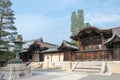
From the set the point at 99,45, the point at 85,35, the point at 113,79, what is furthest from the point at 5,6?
the point at 113,79

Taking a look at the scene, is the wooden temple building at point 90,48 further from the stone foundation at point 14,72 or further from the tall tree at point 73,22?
the tall tree at point 73,22

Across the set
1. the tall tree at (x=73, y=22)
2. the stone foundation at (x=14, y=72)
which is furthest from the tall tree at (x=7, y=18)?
the tall tree at (x=73, y=22)

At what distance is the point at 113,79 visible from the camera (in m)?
13.3

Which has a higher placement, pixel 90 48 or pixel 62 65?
pixel 90 48

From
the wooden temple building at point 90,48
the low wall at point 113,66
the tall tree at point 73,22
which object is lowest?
the low wall at point 113,66

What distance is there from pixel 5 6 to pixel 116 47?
1380 cm

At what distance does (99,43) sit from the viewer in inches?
953

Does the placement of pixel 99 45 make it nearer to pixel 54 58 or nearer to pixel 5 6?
pixel 54 58

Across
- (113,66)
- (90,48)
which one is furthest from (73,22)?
(113,66)

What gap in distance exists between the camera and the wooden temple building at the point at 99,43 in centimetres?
1970

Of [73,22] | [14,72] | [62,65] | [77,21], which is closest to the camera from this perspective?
[14,72]

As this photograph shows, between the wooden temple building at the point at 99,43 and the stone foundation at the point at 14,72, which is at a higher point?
the wooden temple building at the point at 99,43

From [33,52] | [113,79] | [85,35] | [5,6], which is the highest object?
[5,6]

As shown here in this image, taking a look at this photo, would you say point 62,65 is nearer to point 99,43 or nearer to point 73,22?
point 99,43
